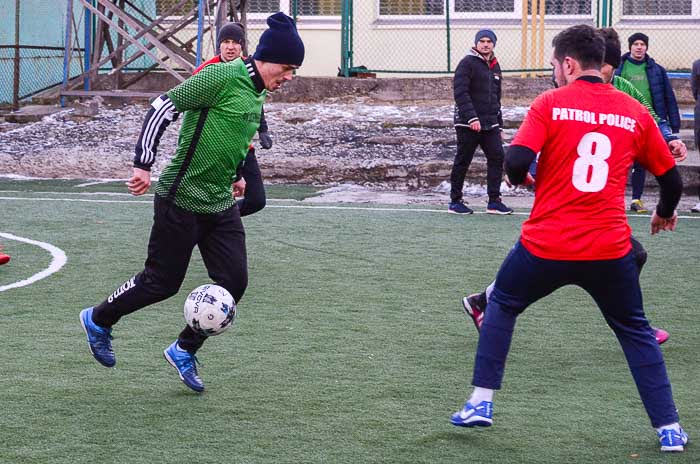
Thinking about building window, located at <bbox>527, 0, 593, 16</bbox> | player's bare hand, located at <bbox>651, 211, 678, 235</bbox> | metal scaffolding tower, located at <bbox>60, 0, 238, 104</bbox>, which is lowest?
player's bare hand, located at <bbox>651, 211, 678, 235</bbox>

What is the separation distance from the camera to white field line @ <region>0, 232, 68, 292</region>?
9.02 metres

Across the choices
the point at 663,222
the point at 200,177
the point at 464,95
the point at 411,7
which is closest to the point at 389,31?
the point at 411,7

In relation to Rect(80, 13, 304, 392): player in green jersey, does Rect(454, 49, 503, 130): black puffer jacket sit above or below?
above

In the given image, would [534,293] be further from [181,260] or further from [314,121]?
[314,121]

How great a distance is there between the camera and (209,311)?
19.2 ft

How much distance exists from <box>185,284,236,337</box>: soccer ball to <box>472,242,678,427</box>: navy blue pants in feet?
4.36

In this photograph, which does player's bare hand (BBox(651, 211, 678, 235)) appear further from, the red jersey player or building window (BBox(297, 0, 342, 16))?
building window (BBox(297, 0, 342, 16))

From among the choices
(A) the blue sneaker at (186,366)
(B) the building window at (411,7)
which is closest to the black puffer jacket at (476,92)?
(A) the blue sneaker at (186,366)

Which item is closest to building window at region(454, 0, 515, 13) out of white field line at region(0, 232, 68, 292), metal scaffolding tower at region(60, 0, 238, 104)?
metal scaffolding tower at region(60, 0, 238, 104)

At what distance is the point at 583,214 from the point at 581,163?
212 mm

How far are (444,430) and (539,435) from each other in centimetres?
42

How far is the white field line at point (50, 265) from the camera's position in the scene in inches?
355

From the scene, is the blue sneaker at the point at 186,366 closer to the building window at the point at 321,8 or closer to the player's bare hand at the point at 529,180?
the player's bare hand at the point at 529,180

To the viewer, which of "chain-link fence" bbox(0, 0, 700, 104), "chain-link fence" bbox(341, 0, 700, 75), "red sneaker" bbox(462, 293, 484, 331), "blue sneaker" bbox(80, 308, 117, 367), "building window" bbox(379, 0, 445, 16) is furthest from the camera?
"building window" bbox(379, 0, 445, 16)
